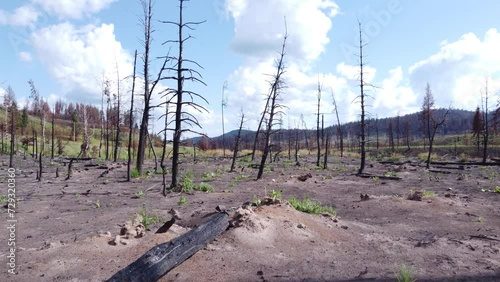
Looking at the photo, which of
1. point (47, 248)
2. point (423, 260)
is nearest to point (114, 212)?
point (47, 248)

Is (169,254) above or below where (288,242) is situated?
above

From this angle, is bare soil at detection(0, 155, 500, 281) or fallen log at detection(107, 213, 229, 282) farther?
bare soil at detection(0, 155, 500, 281)

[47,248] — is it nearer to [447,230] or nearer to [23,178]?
[447,230]

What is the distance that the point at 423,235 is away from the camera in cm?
869

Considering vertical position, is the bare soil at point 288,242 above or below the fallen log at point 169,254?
below

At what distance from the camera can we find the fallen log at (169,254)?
16.4 ft

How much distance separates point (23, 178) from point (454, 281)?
74.8ft

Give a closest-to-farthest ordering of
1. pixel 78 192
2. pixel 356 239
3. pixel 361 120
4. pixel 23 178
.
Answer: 1. pixel 356 239
2. pixel 78 192
3. pixel 23 178
4. pixel 361 120

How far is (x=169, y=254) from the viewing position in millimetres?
5719

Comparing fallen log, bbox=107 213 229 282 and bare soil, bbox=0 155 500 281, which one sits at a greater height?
fallen log, bbox=107 213 229 282

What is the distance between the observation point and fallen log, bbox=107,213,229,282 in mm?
5012

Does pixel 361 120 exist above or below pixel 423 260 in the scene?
above

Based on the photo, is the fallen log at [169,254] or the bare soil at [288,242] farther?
the bare soil at [288,242]

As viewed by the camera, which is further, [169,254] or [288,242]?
[288,242]
